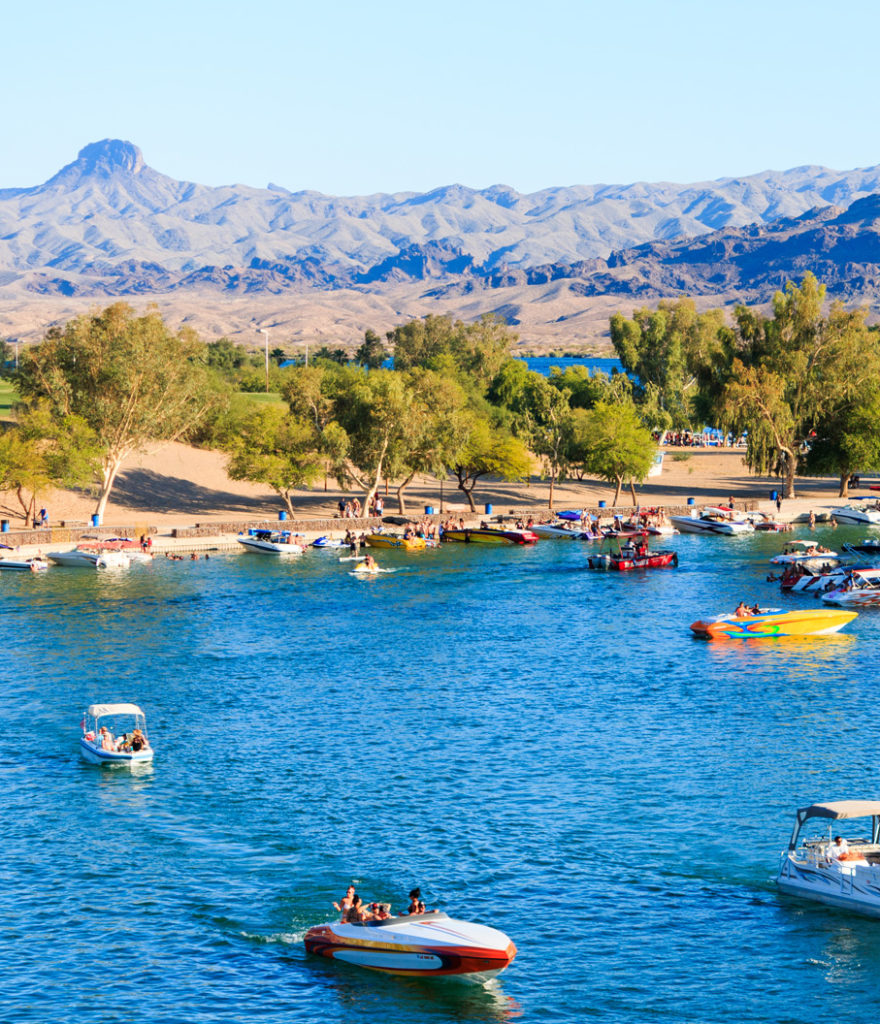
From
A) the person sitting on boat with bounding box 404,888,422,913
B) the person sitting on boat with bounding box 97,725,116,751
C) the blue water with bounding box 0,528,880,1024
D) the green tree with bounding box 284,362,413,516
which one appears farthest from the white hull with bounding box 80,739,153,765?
the green tree with bounding box 284,362,413,516

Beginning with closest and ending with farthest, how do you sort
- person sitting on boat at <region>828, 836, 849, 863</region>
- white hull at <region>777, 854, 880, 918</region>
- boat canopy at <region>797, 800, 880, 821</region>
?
white hull at <region>777, 854, 880, 918</region> < person sitting on boat at <region>828, 836, 849, 863</region> < boat canopy at <region>797, 800, 880, 821</region>

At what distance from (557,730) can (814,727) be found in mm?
12304

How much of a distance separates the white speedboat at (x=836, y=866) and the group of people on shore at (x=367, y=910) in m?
12.6

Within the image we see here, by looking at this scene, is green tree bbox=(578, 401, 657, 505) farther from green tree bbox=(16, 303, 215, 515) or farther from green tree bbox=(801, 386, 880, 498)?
green tree bbox=(16, 303, 215, 515)

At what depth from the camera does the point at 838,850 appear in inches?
1639

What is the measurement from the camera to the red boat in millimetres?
109750

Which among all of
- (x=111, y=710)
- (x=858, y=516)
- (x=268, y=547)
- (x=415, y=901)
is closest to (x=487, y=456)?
(x=268, y=547)

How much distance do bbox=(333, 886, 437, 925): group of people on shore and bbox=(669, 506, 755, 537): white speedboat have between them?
9682 centimetres

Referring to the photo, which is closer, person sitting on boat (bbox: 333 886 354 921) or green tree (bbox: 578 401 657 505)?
person sitting on boat (bbox: 333 886 354 921)

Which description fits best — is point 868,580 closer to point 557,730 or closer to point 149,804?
point 557,730

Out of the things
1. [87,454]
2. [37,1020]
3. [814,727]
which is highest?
[87,454]

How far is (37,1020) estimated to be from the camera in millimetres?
34844

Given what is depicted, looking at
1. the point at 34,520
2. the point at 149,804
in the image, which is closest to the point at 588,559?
the point at 34,520

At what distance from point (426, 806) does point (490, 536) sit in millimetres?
73839
